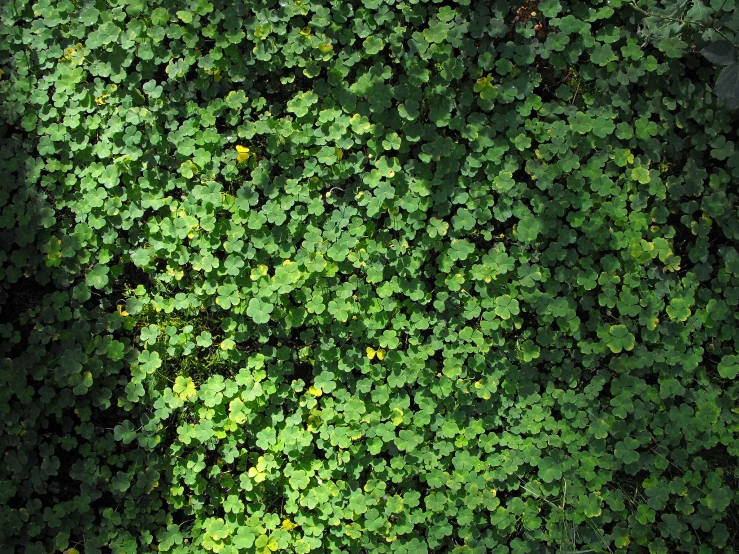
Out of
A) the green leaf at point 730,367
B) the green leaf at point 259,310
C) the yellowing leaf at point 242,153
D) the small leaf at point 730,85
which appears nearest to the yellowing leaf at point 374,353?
the green leaf at point 259,310

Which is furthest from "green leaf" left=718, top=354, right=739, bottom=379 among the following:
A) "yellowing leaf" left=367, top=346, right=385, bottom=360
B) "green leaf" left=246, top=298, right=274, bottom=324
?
"green leaf" left=246, top=298, right=274, bottom=324

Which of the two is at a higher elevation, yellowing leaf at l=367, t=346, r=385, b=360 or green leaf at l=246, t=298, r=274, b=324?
green leaf at l=246, t=298, r=274, b=324

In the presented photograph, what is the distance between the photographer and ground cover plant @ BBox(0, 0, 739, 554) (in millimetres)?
2977

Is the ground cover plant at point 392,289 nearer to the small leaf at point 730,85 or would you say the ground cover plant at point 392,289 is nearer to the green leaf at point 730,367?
the green leaf at point 730,367

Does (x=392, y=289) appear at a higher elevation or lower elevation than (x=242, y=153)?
lower

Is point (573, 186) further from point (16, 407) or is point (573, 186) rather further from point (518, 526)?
point (16, 407)

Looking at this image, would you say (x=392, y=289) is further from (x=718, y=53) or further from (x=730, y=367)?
(x=718, y=53)

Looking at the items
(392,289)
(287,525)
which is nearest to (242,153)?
(392,289)

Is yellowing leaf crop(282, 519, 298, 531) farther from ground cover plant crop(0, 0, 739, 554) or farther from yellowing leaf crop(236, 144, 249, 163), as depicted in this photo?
yellowing leaf crop(236, 144, 249, 163)

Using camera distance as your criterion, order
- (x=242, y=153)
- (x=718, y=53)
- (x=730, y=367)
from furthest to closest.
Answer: (x=242, y=153) < (x=730, y=367) < (x=718, y=53)

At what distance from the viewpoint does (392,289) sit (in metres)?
2.99

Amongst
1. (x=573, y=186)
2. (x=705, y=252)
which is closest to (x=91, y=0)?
(x=573, y=186)

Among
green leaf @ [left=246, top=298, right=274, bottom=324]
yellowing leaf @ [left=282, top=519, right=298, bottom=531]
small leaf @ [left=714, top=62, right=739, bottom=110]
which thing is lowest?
yellowing leaf @ [left=282, top=519, right=298, bottom=531]

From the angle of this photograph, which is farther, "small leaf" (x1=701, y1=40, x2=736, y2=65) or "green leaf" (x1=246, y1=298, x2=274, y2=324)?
"green leaf" (x1=246, y1=298, x2=274, y2=324)
